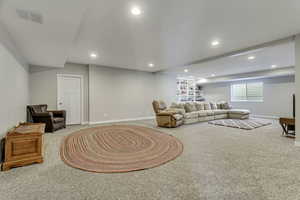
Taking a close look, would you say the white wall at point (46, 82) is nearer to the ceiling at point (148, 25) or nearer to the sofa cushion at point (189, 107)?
the ceiling at point (148, 25)

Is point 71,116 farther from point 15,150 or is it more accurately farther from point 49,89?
point 15,150

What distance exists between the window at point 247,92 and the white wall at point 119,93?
5252 millimetres

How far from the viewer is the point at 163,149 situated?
2.93 m

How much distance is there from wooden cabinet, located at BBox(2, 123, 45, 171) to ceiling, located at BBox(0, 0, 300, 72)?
174cm

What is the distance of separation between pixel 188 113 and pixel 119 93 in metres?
3.19

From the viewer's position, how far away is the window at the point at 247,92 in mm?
8076

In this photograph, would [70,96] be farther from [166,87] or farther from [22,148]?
[166,87]

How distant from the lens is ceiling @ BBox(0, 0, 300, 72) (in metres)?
2.07

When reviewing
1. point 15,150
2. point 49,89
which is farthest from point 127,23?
point 49,89

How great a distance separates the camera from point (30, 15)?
2.01 meters

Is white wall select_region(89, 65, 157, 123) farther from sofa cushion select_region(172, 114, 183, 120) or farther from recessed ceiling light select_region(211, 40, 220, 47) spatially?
recessed ceiling light select_region(211, 40, 220, 47)

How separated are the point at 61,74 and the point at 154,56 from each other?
11.8 ft

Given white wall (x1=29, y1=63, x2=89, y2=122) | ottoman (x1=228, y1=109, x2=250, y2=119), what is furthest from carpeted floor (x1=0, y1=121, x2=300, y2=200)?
ottoman (x1=228, y1=109, x2=250, y2=119)

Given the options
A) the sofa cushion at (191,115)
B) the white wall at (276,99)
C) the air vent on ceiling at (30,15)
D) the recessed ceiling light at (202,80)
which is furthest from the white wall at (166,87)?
the air vent on ceiling at (30,15)
